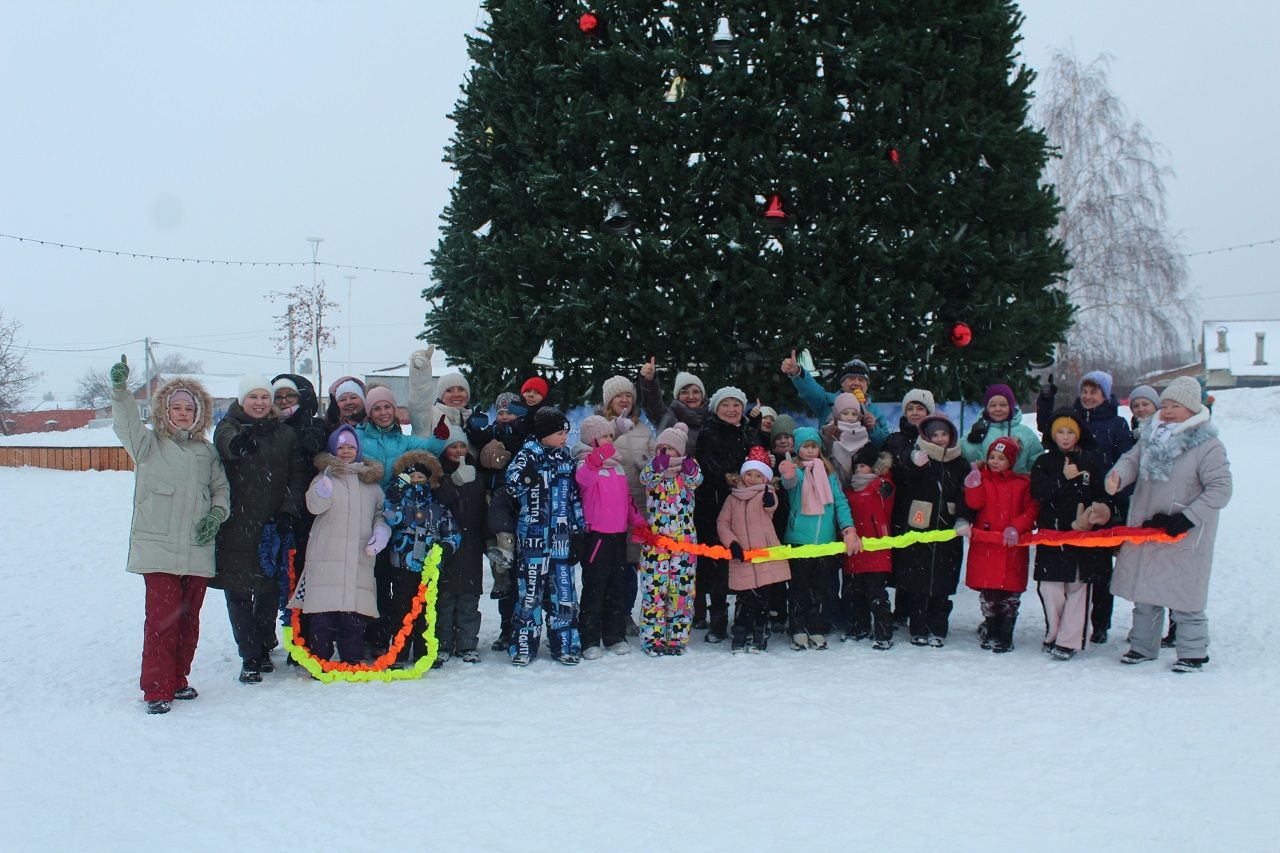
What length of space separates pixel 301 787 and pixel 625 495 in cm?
306

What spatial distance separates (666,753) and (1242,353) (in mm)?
53855

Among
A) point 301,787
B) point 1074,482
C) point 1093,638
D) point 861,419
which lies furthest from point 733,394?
point 301,787

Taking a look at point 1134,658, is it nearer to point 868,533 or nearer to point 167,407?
point 868,533

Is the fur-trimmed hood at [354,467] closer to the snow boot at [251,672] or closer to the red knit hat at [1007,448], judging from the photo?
the snow boot at [251,672]

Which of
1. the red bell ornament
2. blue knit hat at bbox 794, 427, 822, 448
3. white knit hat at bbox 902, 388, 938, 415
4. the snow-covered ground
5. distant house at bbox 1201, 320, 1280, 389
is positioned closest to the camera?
the snow-covered ground

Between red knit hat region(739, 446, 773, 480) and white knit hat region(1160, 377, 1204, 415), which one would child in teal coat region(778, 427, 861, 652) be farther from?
white knit hat region(1160, 377, 1204, 415)

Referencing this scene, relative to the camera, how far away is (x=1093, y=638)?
7.03 metres

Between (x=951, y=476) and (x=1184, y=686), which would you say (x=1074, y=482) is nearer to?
(x=951, y=476)

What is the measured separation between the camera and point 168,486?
5.70 metres

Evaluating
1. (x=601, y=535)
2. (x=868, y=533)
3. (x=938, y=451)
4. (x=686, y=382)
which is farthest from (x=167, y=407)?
(x=938, y=451)

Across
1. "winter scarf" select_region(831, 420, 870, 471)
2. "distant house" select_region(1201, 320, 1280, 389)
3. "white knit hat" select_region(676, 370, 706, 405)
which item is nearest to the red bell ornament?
"white knit hat" select_region(676, 370, 706, 405)

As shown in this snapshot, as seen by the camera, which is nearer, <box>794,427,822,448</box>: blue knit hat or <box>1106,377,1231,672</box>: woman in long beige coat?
<box>1106,377,1231,672</box>: woman in long beige coat

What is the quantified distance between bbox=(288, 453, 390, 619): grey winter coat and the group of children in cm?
1

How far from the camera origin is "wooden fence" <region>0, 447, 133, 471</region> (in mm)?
17938
